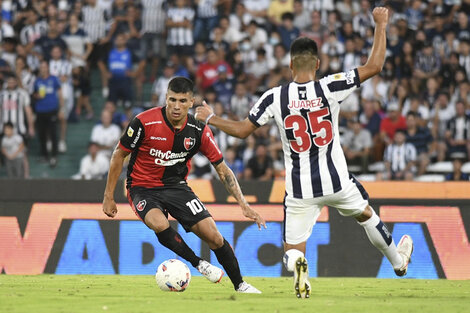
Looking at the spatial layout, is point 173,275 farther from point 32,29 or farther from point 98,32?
point 32,29

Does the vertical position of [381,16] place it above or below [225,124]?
above

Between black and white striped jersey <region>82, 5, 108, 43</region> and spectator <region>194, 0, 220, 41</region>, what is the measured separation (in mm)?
2257

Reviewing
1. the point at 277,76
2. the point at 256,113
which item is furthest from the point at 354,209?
the point at 277,76

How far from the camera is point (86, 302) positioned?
858 cm

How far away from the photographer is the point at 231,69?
2020cm

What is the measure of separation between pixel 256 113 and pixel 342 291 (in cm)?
287

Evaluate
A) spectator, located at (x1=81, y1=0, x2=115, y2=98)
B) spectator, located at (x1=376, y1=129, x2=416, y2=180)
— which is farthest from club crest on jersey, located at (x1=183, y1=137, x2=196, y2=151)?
spectator, located at (x1=81, y1=0, x2=115, y2=98)

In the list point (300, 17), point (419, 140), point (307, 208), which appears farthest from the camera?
point (300, 17)

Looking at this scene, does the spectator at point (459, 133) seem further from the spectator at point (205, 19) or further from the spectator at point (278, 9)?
the spectator at point (205, 19)

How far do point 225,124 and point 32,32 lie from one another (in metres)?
14.0

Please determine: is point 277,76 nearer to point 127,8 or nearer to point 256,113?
point 127,8

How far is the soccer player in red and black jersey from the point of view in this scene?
973 cm

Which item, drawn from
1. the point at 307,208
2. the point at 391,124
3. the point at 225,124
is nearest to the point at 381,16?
the point at 225,124

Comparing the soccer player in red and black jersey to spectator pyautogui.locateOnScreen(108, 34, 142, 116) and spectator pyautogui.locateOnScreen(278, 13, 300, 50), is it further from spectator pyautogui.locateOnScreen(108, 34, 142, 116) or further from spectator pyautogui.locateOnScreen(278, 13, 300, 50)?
spectator pyautogui.locateOnScreen(278, 13, 300, 50)
